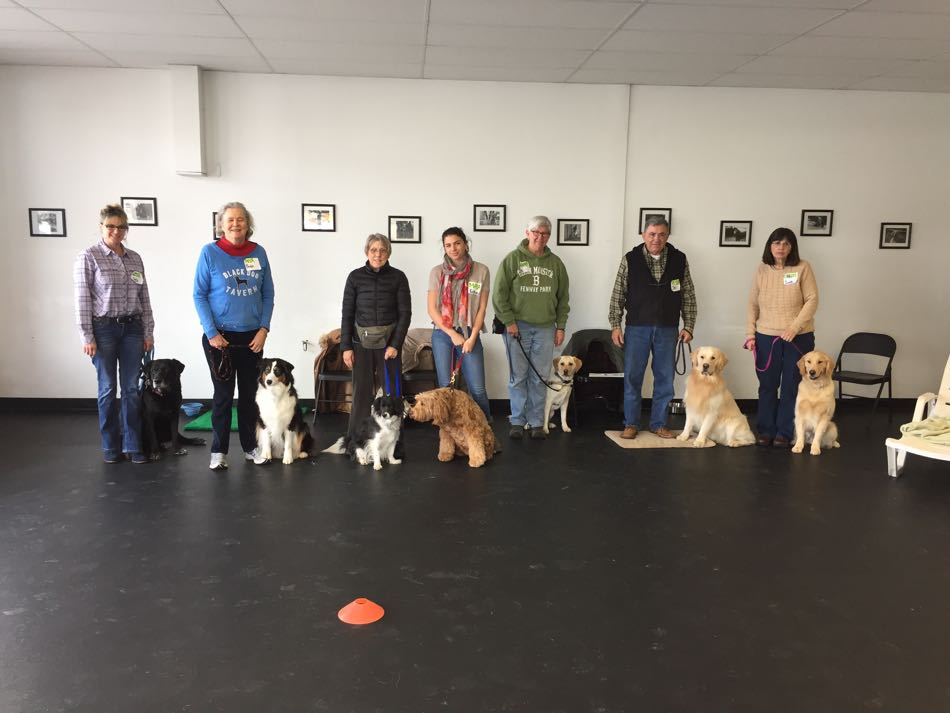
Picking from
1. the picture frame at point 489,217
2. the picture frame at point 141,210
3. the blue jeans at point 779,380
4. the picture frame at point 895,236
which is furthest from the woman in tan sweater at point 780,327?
the picture frame at point 141,210

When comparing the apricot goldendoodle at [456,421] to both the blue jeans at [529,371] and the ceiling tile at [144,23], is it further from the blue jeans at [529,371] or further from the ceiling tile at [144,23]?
the ceiling tile at [144,23]

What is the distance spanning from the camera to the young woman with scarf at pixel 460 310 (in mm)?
4598

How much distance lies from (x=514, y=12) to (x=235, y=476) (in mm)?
3152

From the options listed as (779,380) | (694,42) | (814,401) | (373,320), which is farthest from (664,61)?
(373,320)

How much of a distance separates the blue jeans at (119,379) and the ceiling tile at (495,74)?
2.91 meters

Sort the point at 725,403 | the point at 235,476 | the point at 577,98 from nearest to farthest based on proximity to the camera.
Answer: the point at 235,476
the point at 725,403
the point at 577,98

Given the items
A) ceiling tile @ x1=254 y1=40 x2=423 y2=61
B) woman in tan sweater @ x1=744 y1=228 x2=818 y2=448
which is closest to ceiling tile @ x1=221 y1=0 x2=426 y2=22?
ceiling tile @ x1=254 y1=40 x2=423 y2=61

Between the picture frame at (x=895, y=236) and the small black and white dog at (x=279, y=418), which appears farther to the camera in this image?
the picture frame at (x=895, y=236)

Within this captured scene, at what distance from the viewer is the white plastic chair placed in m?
3.78

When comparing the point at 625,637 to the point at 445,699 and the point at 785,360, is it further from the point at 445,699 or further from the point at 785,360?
the point at 785,360

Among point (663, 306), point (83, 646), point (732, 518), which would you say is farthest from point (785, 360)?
point (83, 646)

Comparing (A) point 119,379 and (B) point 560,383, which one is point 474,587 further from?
(A) point 119,379

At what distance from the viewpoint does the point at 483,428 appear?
4273 millimetres

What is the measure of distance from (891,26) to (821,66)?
85 cm
